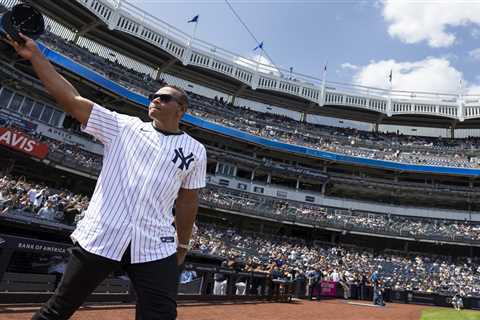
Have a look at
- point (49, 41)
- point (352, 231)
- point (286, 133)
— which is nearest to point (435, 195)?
point (352, 231)

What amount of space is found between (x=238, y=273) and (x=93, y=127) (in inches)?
453

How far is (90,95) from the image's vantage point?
3447 cm

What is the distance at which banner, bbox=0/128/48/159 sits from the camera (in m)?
23.5

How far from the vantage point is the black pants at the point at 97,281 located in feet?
8.27

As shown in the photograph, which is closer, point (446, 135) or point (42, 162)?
point (42, 162)

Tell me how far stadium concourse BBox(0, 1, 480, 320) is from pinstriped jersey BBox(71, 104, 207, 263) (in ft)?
49.6

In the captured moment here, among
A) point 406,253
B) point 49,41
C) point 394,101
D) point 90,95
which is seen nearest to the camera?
point 49,41

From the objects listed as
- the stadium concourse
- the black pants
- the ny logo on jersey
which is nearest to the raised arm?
the ny logo on jersey

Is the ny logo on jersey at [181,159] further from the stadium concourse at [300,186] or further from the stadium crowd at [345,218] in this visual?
the stadium crowd at [345,218]

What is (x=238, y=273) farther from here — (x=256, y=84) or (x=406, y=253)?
(x=256, y=84)

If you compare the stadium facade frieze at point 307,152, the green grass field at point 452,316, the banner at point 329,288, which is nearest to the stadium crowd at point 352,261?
the banner at point 329,288

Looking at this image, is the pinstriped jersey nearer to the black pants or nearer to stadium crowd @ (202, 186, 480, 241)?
the black pants

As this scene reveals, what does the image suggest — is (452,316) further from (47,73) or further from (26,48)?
(26,48)

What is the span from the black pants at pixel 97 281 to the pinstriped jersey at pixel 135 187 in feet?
0.21
